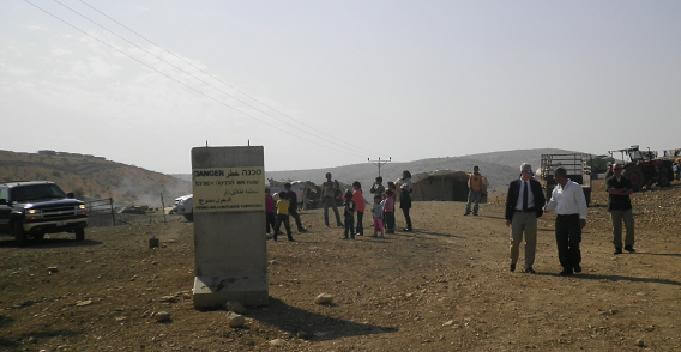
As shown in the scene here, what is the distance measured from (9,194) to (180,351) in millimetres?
15481

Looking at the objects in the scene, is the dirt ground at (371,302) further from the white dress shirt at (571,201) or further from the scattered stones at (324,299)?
the white dress shirt at (571,201)

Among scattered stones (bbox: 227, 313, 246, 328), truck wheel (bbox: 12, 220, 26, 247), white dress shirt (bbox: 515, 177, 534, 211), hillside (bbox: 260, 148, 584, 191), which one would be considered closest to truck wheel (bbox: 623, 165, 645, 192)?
white dress shirt (bbox: 515, 177, 534, 211)

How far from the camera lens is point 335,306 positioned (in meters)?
8.11

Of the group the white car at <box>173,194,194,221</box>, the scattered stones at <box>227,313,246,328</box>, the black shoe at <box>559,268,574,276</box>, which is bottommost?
the scattered stones at <box>227,313,246,328</box>

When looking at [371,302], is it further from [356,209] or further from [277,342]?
[356,209]

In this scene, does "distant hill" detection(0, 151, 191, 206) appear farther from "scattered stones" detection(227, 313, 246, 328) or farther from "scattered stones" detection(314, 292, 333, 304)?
"scattered stones" detection(227, 313, 246, 328)

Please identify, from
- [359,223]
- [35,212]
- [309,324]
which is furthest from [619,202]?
[35,212]

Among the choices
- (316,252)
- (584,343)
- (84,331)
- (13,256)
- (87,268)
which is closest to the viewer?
(584,343)

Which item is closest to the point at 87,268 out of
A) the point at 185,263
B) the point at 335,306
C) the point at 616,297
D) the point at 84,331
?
the point at 185,263

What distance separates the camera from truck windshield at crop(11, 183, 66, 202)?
1920 cm

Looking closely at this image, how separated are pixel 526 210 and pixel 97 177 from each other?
64.4 m

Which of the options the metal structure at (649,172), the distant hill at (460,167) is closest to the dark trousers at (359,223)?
the metal structure at (649,172)

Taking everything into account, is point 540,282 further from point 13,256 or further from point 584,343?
point 13,256

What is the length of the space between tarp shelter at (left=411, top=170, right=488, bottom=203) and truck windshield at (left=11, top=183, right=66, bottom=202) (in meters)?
24.2
